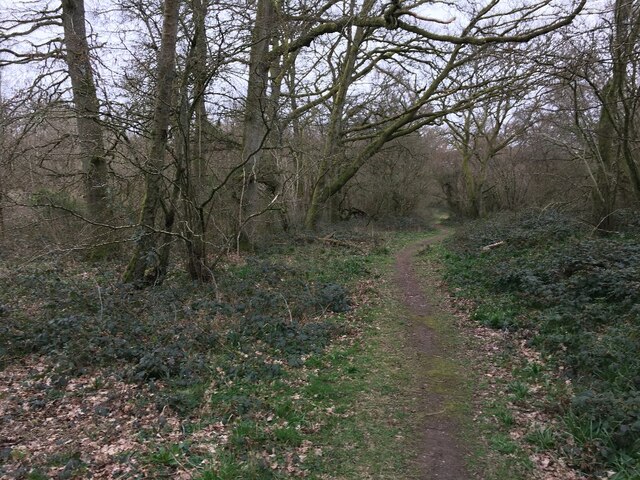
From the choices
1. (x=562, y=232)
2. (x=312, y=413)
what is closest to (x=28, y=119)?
(x=312, y=413)

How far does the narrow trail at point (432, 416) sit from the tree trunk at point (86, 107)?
658 cm

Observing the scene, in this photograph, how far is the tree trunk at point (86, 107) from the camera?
31.2ft

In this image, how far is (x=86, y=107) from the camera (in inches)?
360

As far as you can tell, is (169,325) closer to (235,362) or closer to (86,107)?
(235,362)

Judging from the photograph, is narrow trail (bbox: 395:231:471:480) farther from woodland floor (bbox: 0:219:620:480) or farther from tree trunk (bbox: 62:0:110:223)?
tree trunk (bbox: 62:0:110:223)

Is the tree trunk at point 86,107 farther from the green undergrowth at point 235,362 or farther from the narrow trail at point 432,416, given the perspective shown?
the narrow trail at point 432,416

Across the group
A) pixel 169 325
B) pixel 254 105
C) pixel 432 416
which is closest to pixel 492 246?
pixel 254 105

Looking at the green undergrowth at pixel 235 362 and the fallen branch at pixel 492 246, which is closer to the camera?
the green undergrowth at pixel 235 362

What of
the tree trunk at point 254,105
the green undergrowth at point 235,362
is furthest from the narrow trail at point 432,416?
the tree trunk at point 254,105

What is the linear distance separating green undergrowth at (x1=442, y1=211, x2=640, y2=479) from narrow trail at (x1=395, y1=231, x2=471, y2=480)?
2.43 ft

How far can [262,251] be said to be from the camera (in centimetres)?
1487

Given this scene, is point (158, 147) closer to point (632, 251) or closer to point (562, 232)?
point (632, 251)

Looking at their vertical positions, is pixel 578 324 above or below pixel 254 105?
below

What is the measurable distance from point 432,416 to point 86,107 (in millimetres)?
8963
